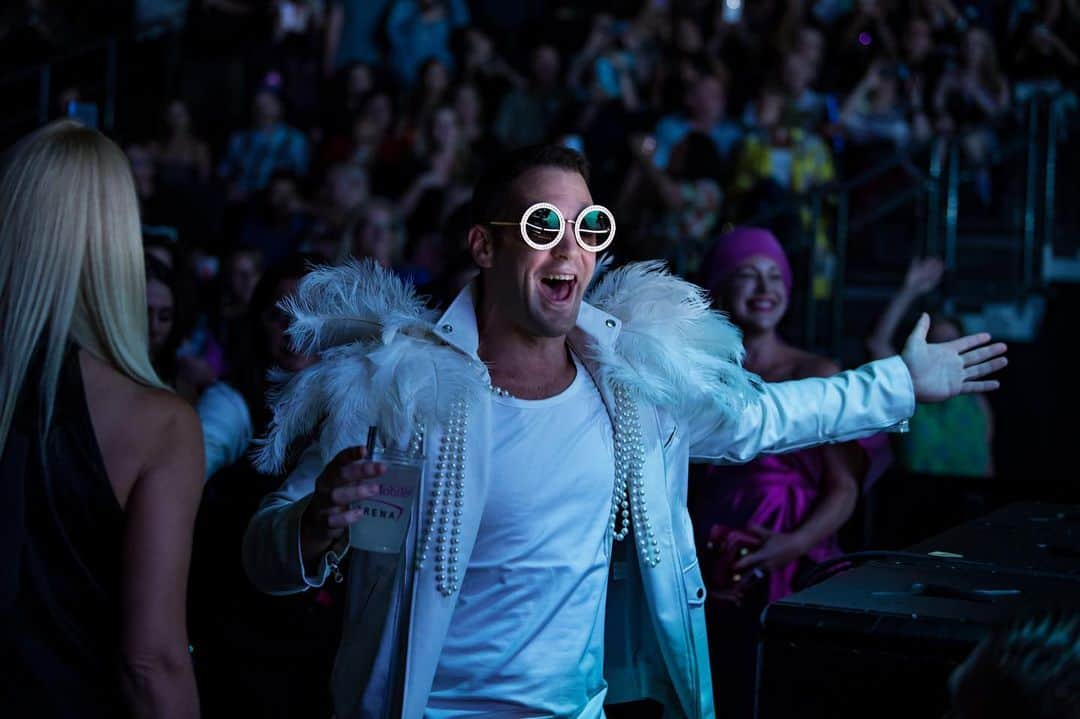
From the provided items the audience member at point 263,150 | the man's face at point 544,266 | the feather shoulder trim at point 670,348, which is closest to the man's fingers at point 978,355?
the feather shoulder trim at point 670,348

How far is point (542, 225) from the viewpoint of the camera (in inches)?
104

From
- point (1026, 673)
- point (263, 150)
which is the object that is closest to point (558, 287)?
point (1026, 673)

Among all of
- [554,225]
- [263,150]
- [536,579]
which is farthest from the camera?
[263,150]

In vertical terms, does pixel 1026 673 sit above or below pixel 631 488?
below

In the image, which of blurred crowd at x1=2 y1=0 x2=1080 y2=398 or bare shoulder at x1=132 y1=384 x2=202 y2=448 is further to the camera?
blurred crowd at x1=2 y1=0 x2=1080 y2=398

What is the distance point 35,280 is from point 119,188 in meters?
0.19

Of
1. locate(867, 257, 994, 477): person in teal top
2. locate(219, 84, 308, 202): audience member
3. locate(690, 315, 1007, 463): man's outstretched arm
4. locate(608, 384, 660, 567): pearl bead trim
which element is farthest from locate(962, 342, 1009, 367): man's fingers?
locate(219, 84, 308, 202): audience member

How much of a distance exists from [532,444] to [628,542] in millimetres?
308

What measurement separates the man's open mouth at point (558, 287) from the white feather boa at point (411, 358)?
17 centimetres

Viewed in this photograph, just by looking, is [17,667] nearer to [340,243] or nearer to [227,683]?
[227,683]

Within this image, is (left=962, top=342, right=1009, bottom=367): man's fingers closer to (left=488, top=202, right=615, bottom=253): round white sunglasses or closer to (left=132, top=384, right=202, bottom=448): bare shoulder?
(left=488, top=202, right=615, bottom=253): round white sunglasses

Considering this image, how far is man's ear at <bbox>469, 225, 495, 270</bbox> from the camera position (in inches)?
109

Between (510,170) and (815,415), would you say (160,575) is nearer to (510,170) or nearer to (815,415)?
(510,170)

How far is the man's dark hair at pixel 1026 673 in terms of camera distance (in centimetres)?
144
